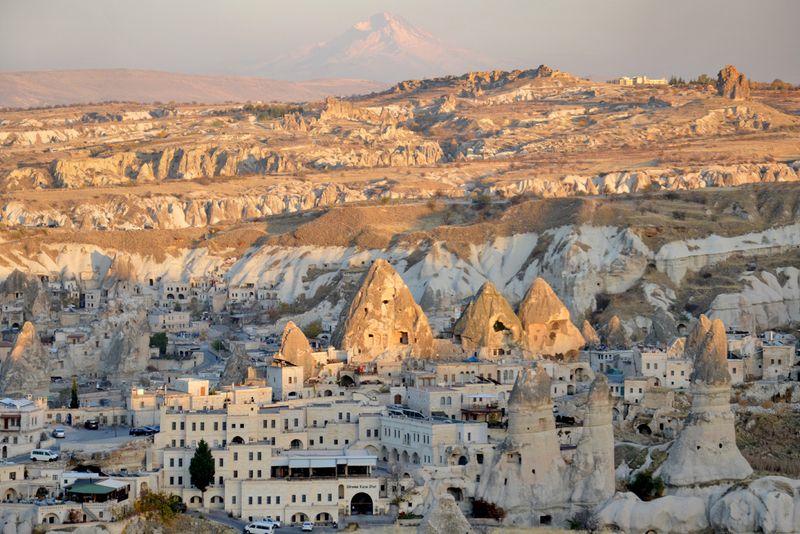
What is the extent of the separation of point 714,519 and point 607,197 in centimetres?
5586

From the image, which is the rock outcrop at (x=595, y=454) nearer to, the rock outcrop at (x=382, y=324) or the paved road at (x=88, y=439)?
the paved road at (x=88, y=439)

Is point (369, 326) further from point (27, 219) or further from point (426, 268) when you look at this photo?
point (27, 219)

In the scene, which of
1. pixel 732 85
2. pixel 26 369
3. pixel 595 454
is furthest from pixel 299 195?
pixel 595 454

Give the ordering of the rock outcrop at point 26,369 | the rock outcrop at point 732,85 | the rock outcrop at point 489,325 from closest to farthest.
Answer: the rock outcrop at point 26,369 < the rock outcrop at point 489,325 < the rock outcrop at point 732,85

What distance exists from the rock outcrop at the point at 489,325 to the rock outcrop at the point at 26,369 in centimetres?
1415

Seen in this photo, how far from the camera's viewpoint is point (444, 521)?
152 feet

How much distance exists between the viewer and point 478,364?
69.7 metres

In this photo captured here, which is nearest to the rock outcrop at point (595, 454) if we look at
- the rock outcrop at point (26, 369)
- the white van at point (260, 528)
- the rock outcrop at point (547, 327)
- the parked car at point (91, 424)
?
the white van at point (260, 528)

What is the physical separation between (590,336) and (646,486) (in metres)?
21.8

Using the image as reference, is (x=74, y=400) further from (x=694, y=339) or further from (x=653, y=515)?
(x=653, y=515)

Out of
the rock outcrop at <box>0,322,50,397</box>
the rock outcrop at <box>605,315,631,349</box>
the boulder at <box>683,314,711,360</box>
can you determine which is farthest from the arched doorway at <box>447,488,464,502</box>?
the rock outcrop at <box>605,315,631,349</box>

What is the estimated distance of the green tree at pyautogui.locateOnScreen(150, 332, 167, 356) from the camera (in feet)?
266

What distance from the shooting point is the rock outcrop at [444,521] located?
46.1m

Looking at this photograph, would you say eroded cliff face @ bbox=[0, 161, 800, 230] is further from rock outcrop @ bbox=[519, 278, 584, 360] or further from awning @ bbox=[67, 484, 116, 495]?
awning @ bbox=[67, 484, 116, 495]
